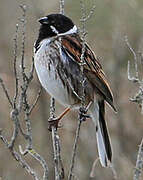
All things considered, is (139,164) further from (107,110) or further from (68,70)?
(107,110)

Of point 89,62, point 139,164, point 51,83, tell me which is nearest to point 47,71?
point 51,83

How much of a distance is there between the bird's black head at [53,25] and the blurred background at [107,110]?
1732 millimetres

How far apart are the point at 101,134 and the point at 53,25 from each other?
86cm

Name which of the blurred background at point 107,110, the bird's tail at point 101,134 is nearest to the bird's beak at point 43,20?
the bird's tail at point 101,134

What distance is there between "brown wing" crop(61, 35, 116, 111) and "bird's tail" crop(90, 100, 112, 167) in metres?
0.15

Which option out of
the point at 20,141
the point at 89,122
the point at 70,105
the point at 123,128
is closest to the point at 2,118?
the point at 20,141

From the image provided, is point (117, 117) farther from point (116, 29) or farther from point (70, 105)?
point (70, 105)

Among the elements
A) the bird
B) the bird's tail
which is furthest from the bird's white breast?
the bird's tail

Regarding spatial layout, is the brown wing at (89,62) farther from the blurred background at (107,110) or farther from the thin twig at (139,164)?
the blurred background at (107,110)

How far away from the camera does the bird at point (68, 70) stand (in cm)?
375

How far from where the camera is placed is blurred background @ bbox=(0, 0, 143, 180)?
229 inches

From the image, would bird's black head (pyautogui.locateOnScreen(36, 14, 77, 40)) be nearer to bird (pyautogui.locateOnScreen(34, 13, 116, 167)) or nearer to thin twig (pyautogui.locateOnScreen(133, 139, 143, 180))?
bird (pyautogui.locateOnScreen(34, 13, 116, 167))

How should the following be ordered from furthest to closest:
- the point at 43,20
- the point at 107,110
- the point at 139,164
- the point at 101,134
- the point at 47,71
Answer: the point at 107,110, the point at 101,134, the point at 43,20, the point at 47,71, the point at 139,164

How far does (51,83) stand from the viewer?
149 inches
